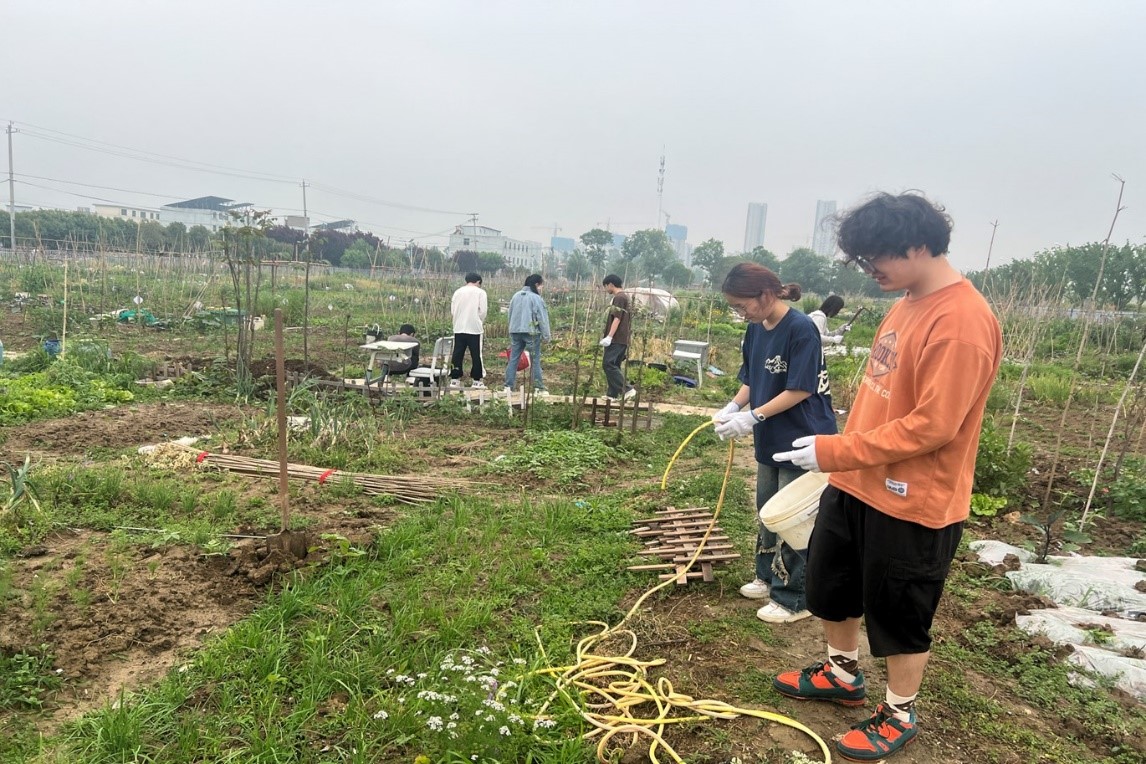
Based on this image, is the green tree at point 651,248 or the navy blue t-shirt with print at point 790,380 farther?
the green tree at point 651,248

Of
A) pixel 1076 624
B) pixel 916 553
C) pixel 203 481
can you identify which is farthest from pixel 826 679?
pixel 203 481

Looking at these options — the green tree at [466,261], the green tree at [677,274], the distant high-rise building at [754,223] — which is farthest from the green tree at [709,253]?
the distant high-rise building at [754,223]

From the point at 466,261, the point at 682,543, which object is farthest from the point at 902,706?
the point at 466,261

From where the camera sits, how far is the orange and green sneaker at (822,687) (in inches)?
94.3

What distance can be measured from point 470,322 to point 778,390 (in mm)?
5431

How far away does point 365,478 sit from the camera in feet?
15.1

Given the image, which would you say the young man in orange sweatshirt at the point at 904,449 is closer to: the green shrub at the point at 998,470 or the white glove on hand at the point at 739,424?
the white glove on hand at the point at 739,424

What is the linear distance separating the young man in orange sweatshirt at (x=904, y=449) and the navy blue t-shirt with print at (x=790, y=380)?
1.71 ft

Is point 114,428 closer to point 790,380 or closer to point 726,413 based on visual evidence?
point 726,413

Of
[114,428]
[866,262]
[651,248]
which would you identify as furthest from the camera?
[651,248]

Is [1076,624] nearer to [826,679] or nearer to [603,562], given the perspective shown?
[826,679]

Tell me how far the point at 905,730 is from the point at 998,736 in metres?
0.48

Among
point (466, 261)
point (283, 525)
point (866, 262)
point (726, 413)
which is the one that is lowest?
point (283, 525)

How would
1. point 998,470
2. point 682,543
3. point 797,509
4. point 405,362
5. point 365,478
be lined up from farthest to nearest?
1. point 405,362
2. point 998,470
3. point 365,478
4. point 682,543
5. point 797,509
